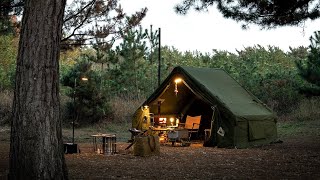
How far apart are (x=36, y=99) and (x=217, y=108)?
19.4 ft

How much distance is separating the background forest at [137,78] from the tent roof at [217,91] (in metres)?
2.85

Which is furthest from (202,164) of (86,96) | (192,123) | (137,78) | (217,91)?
(137,78)

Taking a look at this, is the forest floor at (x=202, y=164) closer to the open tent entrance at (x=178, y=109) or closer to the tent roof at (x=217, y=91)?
the tent roof at (x=217, y=91)

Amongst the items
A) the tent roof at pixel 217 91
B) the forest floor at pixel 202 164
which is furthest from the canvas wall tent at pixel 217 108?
the forest floor at pixel 202 164

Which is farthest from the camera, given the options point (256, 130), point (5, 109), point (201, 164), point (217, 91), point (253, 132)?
point (5, 109)

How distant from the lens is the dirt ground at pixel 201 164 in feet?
19.2

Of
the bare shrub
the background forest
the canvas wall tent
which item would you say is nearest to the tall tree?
the canvas wall tent

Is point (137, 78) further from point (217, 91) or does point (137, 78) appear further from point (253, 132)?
point (253, 132)

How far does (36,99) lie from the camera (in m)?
4.48

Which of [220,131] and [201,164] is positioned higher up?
[220,131]

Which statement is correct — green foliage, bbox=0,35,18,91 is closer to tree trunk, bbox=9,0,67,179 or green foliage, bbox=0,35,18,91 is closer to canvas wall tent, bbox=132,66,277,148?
canvas wall tent, bbox=132,66,277,148

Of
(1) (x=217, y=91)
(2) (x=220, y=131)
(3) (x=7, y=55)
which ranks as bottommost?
(2) (x=220, y=131)

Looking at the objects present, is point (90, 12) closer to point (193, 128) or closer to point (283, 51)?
point (193, 128)

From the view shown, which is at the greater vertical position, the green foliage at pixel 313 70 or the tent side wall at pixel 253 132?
the green foliage at pixel 313 70
